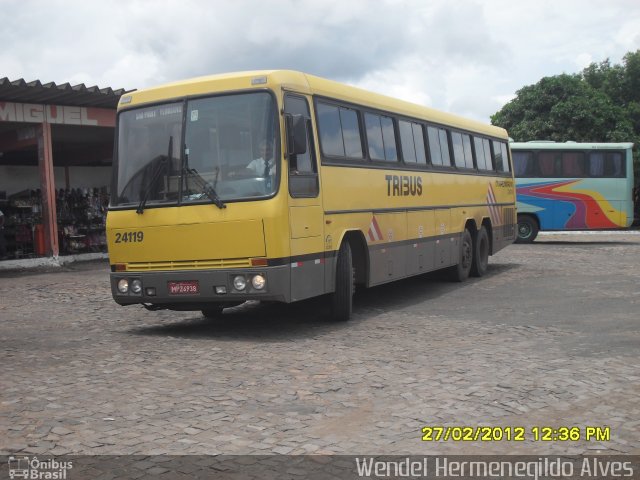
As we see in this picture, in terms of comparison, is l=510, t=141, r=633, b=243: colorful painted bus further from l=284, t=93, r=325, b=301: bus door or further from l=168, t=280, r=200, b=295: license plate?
l=168, t=280, r=200, b=295: license plate

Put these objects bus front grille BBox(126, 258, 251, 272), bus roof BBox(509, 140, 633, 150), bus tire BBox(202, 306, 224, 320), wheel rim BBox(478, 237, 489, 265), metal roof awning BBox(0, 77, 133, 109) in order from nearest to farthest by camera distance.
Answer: bus front grille BBox(126, 258, 251, 272) → bus tire BBox(202, 306, 224, 320) → wheel rim BBox(478, 237, 489, 265) → metal roof awning BBox(0, 77, 133, 109) → bus roof BBox(509, 140, 633, 150)

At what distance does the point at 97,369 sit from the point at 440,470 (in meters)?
3.99

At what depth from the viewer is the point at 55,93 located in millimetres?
19422

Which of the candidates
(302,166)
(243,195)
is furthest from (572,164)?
(243,195)

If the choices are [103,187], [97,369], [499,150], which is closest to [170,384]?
[97,369]

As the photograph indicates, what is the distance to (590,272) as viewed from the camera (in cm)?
1633

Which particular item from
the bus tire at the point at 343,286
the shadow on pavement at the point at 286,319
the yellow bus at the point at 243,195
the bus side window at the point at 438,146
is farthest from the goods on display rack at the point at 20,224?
the bus tire at the point at 343,286

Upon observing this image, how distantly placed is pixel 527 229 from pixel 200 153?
65.6 feet

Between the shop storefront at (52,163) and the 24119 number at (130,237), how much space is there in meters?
10.2

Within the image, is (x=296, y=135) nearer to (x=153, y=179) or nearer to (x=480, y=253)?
(x=153, y=179)

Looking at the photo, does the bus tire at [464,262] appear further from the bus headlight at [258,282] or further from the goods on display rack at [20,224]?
the goods on display rack at [20,224]

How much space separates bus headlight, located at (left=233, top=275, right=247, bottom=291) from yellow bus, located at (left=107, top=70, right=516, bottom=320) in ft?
0.04

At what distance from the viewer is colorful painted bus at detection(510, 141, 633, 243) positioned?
87.9ft

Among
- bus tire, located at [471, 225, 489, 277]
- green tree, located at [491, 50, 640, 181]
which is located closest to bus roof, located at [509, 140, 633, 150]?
bus tire, located at [471, 225, 489, 277]
